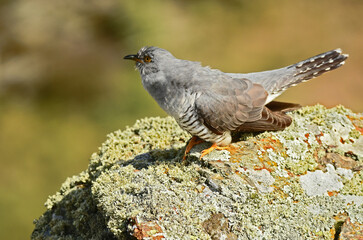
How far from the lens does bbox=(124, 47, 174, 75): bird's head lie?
12.2 ft

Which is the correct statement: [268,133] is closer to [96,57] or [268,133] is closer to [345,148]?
[345,148]

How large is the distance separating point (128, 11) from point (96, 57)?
1109 millimetres

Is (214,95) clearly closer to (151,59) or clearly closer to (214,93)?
(214,93)

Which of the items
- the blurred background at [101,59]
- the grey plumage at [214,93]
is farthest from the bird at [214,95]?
the blurred background at [101,59]

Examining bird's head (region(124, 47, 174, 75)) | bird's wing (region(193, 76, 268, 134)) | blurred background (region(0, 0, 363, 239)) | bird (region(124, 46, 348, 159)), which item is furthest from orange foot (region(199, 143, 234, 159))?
blurred background (region(0, 0, 363, 239))

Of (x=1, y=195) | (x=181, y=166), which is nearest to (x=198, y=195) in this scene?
(x=181, y=166)

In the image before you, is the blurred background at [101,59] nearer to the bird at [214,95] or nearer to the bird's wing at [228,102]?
the bird at [214,95]

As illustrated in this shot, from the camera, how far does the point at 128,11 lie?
8.14 m

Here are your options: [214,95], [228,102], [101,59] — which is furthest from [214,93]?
[101,59]

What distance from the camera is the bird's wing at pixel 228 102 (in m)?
3.44

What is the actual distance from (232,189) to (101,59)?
5467 mm

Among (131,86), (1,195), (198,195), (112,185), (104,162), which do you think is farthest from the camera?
(131,86)

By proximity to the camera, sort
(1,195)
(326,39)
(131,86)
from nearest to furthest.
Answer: (1,195) → (131,86) → (326,39)

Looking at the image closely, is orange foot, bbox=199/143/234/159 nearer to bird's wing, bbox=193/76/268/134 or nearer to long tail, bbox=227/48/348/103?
bird's wing, bbox=193/76/268/134
